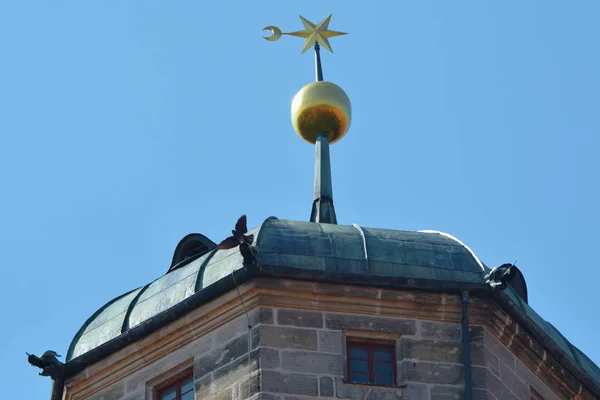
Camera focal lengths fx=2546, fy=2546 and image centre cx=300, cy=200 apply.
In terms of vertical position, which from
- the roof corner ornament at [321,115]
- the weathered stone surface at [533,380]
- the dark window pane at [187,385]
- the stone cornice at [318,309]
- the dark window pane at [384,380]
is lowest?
the dark window pane at [384,380]

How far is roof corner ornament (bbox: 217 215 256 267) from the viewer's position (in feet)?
108

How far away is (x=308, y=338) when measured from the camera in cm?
3250

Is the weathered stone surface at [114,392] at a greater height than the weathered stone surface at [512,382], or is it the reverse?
the weathered stone surface at [114,392]

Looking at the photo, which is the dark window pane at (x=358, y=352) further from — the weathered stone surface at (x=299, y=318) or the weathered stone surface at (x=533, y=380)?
the weathered stone surface at (x=533, y=380)

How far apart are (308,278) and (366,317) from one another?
2.97 feet

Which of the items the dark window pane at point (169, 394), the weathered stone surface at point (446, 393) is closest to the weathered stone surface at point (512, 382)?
the weathered stone surface at point (446, 393)

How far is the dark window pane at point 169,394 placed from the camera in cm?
3306

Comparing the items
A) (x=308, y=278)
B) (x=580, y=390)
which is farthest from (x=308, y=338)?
(x=580, y=390)

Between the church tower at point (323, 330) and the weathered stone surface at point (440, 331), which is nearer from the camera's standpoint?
the church tower at point (323, 330)

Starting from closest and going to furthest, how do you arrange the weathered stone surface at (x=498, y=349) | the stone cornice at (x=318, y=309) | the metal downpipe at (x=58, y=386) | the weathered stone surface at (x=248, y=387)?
the weathered stone surface at (x=248, y=387)
the stone cornice at (x=318, y=309)
the weathered stone surface at (x=498, y=349)
the metal downpipe at (x=58, y=386)

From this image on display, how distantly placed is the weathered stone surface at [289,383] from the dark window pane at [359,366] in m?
0.68

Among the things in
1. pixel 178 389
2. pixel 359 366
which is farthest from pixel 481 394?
pixel 178 389

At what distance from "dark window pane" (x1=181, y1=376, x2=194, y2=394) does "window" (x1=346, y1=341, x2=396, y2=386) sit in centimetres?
206

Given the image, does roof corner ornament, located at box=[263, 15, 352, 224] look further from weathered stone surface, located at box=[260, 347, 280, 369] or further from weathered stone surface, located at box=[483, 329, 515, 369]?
weathered stone surface, located at box=[260, 347, 280, 369]
